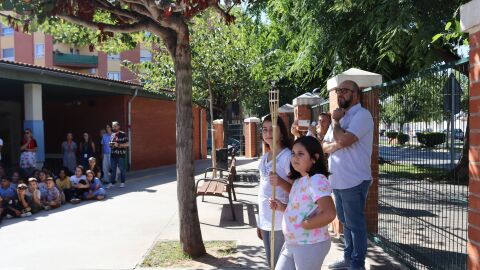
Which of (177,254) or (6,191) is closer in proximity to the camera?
(177,254)

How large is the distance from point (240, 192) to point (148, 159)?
26.3 ft

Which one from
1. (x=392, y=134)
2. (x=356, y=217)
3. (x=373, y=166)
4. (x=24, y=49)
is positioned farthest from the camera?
(x=24, y=49)

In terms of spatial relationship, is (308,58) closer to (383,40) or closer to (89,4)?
(383,40)

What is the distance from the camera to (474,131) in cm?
256

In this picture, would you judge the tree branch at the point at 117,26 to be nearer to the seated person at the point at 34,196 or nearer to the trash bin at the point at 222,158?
the seated person at the point at 34,196

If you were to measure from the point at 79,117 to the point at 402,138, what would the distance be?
654 inches

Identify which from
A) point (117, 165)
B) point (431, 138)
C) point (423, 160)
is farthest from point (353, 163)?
point (117, 165)

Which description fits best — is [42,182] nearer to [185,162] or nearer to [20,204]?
[20,204]

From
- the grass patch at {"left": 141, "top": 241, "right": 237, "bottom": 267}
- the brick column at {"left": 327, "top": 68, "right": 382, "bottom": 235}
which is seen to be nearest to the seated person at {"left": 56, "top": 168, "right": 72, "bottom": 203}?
the grass patch at {"left": 141, "top": 241, "right": 237, "bottom": 267}

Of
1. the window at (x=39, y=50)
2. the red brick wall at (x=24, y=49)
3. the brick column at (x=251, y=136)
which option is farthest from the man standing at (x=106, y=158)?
the red brick wall at (x=24, y=49)

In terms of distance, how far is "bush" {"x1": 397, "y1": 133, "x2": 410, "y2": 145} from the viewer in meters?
4.31

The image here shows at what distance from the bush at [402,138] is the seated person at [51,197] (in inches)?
282

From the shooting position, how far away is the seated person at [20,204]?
8359mm

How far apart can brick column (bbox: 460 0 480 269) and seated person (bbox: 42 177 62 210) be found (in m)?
8.29
